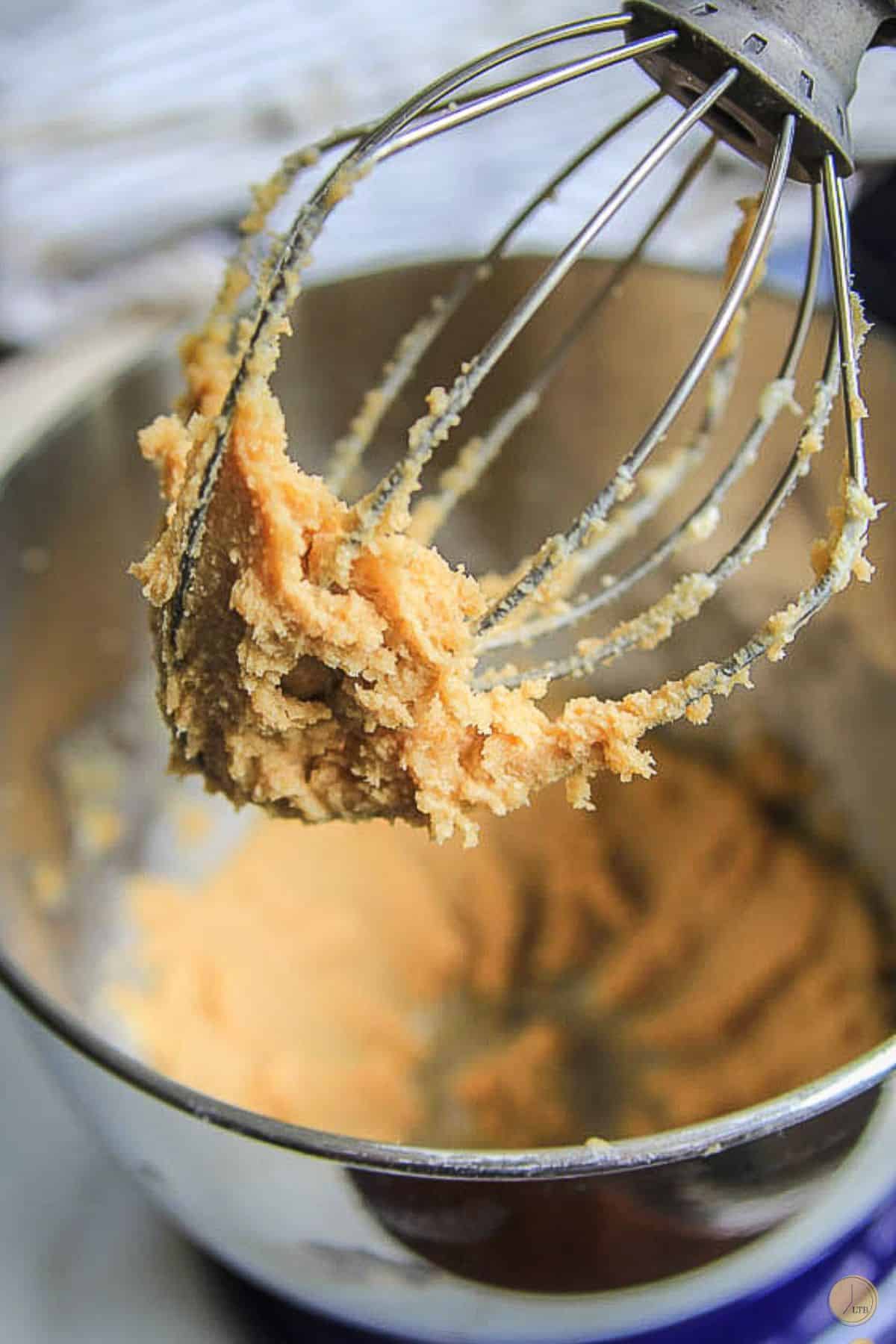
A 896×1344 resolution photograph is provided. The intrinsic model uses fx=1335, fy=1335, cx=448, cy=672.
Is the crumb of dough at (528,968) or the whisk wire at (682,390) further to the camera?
the crumb of dough at (528,968)

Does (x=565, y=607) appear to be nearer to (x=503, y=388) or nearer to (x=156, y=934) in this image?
(x=503, y=388)

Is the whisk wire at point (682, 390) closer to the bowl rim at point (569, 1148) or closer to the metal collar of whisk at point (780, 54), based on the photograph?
the metal collar of whisk at point (780, 54)

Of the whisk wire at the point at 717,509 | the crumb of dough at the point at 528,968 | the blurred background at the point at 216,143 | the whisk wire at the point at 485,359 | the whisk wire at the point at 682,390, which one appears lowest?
the crumb of dough at the point at 528,968

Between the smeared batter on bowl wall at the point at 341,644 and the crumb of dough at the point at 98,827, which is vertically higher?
the crumb of dough at the point at 98,827

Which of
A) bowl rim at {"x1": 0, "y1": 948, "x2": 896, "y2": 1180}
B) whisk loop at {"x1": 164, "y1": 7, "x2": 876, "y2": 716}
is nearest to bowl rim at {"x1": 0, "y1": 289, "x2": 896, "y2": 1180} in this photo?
bowl rim at {"x1": 0, "y1": 948, "x2": 896, "y2": 1180}

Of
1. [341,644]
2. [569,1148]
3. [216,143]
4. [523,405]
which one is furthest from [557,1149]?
[216,143]

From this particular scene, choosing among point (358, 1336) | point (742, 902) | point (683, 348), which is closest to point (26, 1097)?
point (358, 1336)

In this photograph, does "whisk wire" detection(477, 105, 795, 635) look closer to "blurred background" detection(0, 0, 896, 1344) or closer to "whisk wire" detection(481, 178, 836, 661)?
"whisk wire" detection(481, 178, 836, 661)

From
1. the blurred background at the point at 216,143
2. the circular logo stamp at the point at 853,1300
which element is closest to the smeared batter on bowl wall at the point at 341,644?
the circular logo stamp at the point at 853,1300
